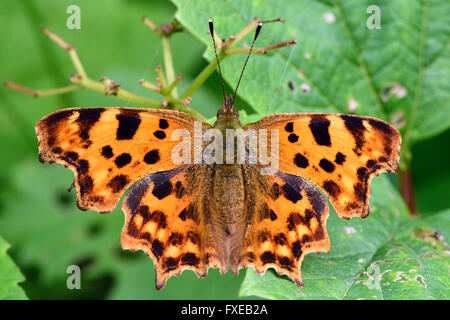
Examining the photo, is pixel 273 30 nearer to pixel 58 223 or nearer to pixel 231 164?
pixel 231 164

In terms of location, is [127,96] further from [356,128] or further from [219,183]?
[356,128]

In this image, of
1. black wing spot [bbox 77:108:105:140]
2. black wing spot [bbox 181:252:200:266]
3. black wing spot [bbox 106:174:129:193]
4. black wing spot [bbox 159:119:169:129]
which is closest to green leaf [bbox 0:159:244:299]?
black wing spot [bbox 181:252:200:266]

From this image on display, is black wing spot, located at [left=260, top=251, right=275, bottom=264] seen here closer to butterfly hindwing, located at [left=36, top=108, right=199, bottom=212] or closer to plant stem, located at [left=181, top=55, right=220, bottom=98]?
butterfly hindwing, located at [left=36, top=108, right=199, bottom=212]

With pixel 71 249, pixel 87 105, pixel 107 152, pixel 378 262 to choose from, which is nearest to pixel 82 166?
pixel 107 152

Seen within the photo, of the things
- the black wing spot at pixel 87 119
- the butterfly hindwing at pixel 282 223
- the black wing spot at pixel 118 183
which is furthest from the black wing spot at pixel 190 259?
the black wing spot at pixel 87 119

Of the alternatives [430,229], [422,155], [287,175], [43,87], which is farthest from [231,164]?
[43,87]

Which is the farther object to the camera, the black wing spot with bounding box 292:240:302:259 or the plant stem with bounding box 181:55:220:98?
the plant stem with bounding box 181:55:220:98

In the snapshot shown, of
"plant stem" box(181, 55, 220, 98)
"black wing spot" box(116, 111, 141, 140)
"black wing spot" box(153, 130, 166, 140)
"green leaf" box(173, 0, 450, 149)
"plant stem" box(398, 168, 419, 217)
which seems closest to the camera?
"black wing spot" box(116, 111, 141, 140)
